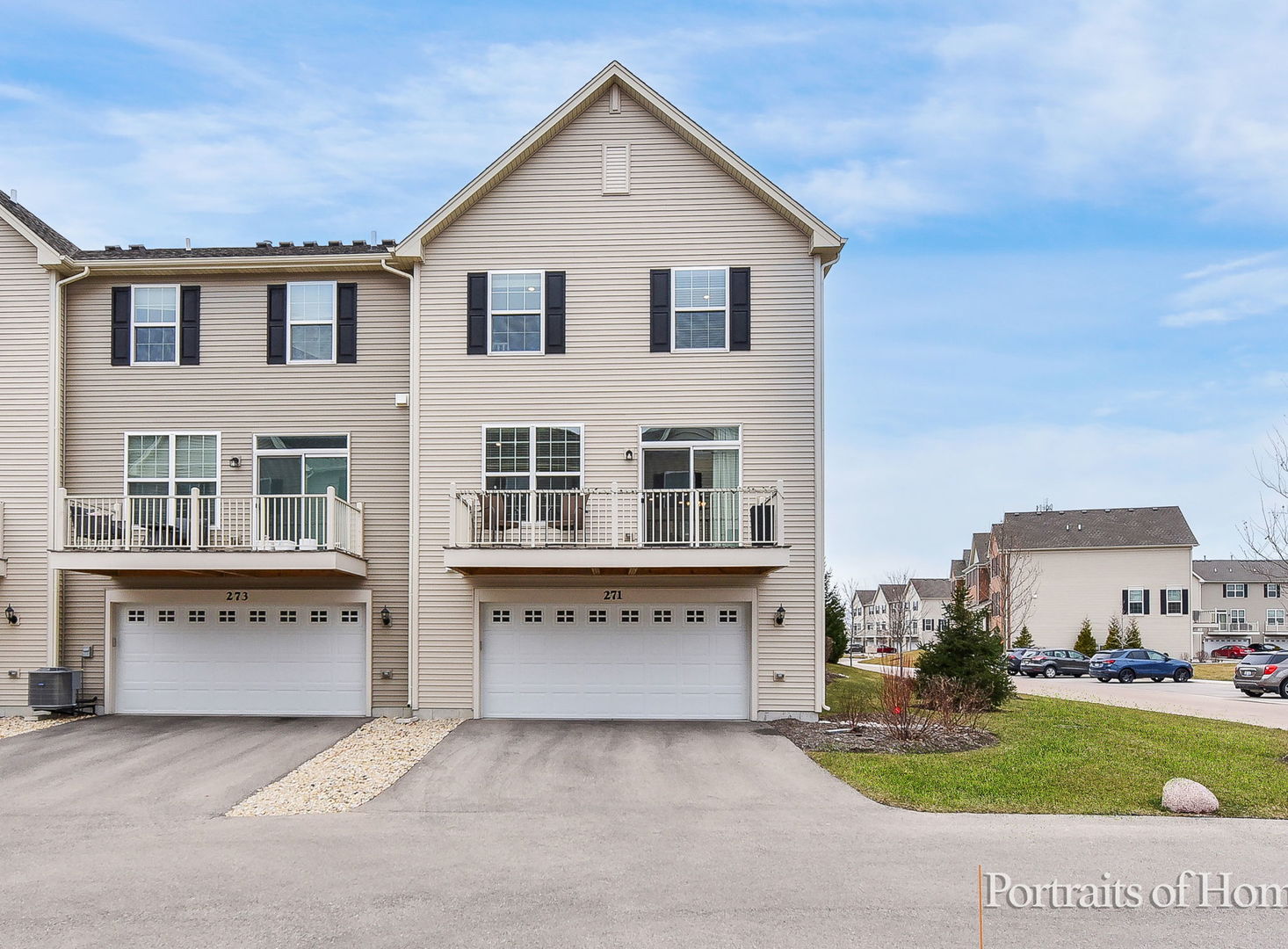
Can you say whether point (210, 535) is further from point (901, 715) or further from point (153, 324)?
point (901, 715)

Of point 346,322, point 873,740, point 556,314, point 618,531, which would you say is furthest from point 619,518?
point 346,322

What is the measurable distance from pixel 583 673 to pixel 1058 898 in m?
10.2

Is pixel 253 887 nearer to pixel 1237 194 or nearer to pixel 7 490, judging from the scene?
pixel 7 490

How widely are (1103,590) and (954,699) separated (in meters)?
36.8

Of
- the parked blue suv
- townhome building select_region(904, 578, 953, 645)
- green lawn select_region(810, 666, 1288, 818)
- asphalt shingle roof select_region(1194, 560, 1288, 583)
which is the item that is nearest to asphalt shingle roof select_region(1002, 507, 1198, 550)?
the parked blue suv

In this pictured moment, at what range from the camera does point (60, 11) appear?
15.8m

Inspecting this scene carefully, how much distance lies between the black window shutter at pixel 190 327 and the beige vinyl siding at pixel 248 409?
4.2 inches

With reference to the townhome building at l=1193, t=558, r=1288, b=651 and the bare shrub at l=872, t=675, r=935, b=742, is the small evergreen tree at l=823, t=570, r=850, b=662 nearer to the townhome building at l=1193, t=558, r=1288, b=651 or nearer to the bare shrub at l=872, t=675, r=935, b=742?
the bare shrub at l=872, t=675, r=935, b=742

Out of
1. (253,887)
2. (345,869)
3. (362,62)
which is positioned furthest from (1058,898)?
(362,62)

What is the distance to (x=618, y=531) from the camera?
15.5 meters

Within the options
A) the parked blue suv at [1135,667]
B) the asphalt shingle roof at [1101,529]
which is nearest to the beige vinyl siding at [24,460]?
the parked blue suv at [1135,667]

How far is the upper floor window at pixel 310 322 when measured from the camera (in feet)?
58.4

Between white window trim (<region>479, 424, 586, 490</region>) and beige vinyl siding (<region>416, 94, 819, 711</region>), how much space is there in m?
0.09

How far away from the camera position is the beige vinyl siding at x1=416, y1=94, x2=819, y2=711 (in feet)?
54.9
